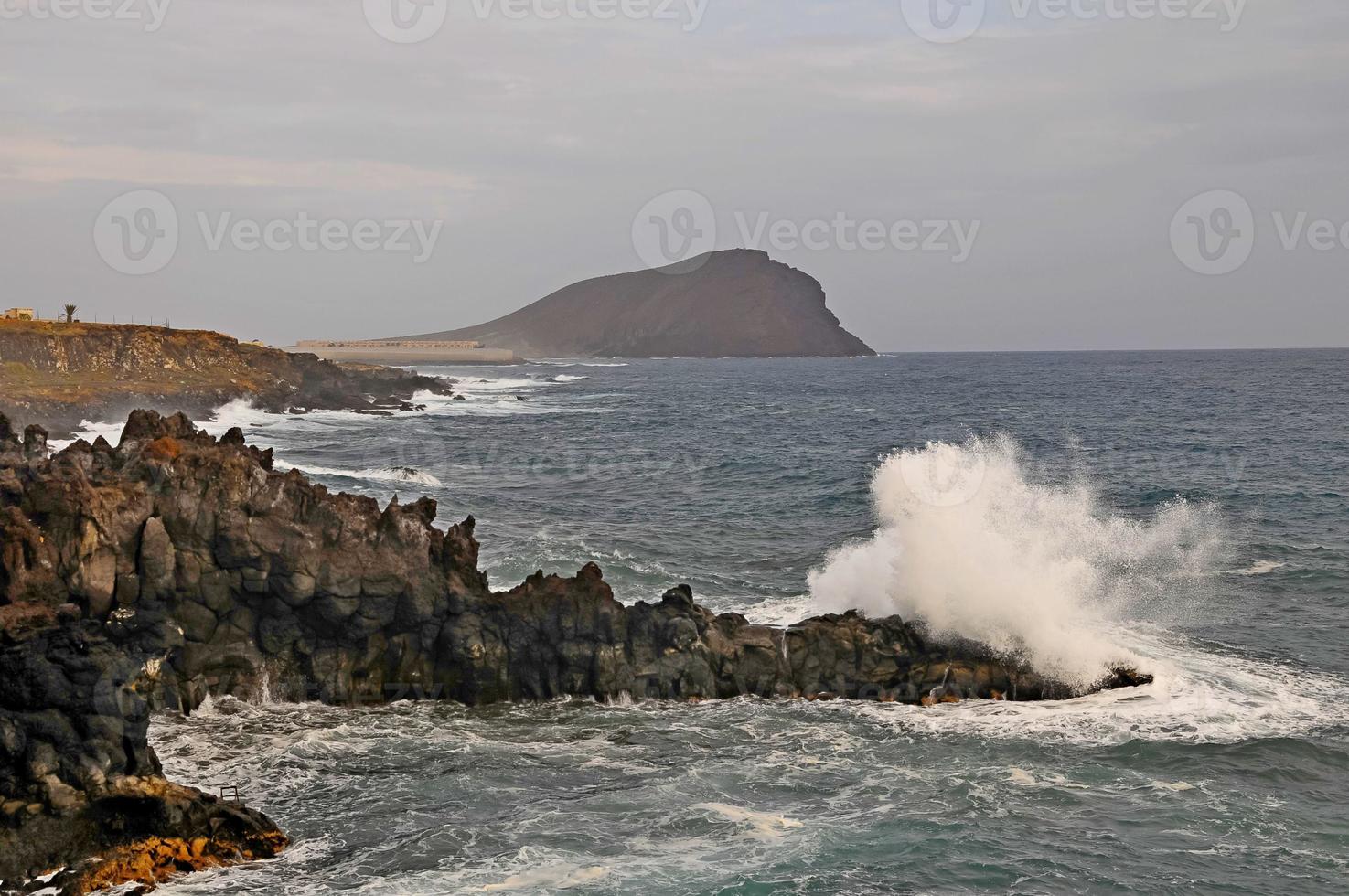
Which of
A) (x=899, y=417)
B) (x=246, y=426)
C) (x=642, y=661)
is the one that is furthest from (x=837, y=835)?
(x=899, y=417)

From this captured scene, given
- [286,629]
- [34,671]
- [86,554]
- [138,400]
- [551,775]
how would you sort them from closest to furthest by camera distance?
[34,671] < [551,775] < [86,554] < [286,629] < [138,400]

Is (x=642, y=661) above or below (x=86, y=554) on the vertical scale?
below

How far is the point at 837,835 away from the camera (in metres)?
16.3

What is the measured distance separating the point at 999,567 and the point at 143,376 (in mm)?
65634

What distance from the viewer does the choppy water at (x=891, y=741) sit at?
15.6 m

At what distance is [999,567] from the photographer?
24766mm

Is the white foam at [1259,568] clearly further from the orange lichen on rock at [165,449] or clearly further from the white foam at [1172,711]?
the orange lichen on rock at [165,449]

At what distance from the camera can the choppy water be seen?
1556 cm

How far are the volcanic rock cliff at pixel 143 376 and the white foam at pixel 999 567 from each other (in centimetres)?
3988

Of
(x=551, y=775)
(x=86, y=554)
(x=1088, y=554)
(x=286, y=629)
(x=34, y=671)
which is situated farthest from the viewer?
(x=1088, y=554)

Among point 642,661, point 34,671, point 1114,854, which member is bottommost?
point 1114,854

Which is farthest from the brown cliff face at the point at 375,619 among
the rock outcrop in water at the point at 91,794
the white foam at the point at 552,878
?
the white foam at the point at 552,878

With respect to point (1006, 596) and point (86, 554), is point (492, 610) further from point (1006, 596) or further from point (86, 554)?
point (1006, 596)

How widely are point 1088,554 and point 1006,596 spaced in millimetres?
11346
